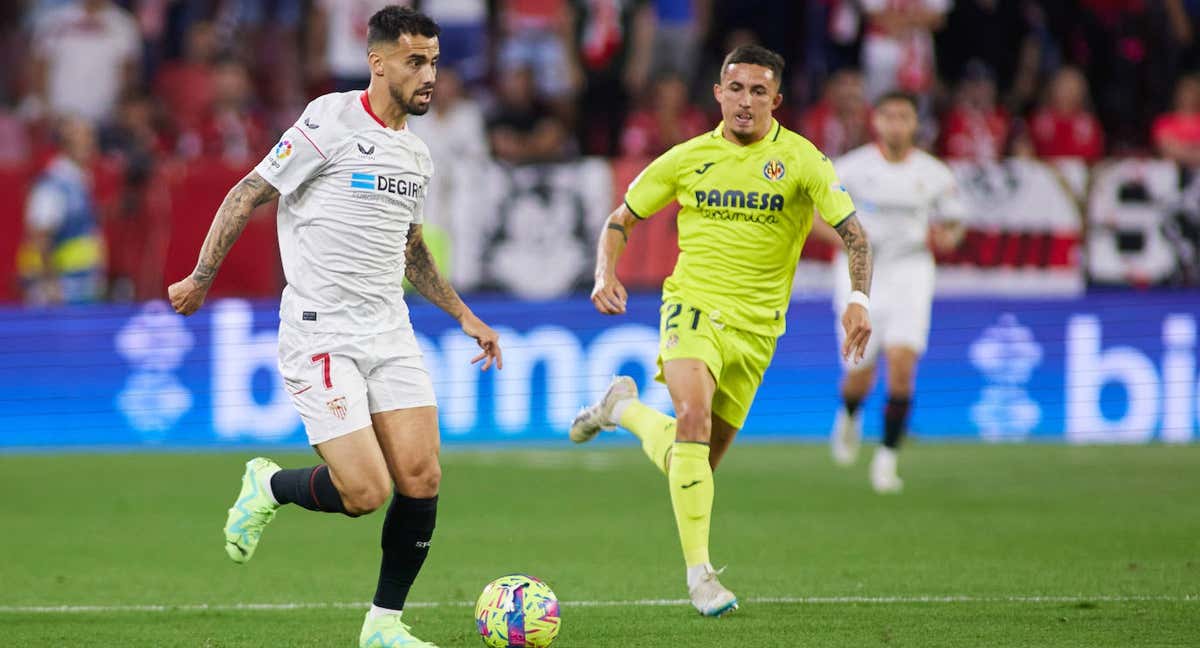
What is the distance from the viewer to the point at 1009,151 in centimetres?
1756

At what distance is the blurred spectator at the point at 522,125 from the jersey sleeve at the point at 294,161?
1030cm

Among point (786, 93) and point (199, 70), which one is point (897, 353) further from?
point (199, 70)

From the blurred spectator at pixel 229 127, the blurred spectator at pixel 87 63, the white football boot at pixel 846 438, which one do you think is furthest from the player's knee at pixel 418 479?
the blurred spectator at pixel 87 63

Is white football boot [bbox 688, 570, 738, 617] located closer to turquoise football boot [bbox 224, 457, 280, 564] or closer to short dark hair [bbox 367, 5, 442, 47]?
turquoise football boot [bbox 224, 457, 280, 564]

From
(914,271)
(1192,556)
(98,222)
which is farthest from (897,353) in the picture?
(98,222)

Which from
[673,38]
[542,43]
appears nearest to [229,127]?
[542,43]

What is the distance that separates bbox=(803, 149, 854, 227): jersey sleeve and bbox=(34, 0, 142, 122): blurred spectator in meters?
11.5

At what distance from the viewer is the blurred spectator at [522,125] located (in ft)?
55.9

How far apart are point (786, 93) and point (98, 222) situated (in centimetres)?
732

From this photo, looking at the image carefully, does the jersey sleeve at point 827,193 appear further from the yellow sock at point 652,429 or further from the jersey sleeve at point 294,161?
the jersey sleeve at point 294,161

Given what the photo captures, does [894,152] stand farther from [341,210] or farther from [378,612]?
[378,612]

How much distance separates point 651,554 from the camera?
9.32 m

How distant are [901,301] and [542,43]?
655cm

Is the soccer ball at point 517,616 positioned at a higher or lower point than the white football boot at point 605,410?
lower
